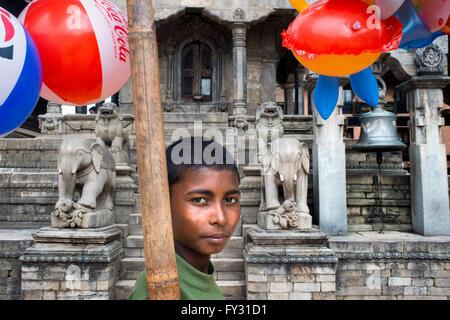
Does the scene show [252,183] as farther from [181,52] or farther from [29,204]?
[181,52]

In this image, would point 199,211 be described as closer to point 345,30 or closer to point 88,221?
point 345,30

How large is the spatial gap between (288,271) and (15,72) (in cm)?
399

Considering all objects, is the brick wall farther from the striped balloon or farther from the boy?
the boy

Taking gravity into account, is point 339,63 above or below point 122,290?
above

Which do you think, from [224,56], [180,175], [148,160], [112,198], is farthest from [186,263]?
[224,56]

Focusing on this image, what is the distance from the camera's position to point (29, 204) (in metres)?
6.54

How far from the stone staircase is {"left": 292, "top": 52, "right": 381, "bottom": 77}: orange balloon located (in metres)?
3.57

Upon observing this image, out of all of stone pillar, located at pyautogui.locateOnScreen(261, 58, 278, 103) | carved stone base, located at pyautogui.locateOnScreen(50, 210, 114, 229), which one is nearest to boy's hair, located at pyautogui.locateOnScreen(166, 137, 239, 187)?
carved stone base, located at pyautogui.locateOnScreen(50, 210, 114, 229)

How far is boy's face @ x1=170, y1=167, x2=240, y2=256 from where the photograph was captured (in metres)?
1.42

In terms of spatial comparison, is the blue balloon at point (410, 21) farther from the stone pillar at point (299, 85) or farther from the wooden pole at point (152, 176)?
the stone pillar at point (299, 85)

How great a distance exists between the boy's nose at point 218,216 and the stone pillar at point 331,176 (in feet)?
15.9

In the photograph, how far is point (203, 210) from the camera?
1434 millimetres

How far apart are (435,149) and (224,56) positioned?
30.0 feet

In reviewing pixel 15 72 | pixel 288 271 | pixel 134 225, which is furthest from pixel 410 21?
pixel 134 225
